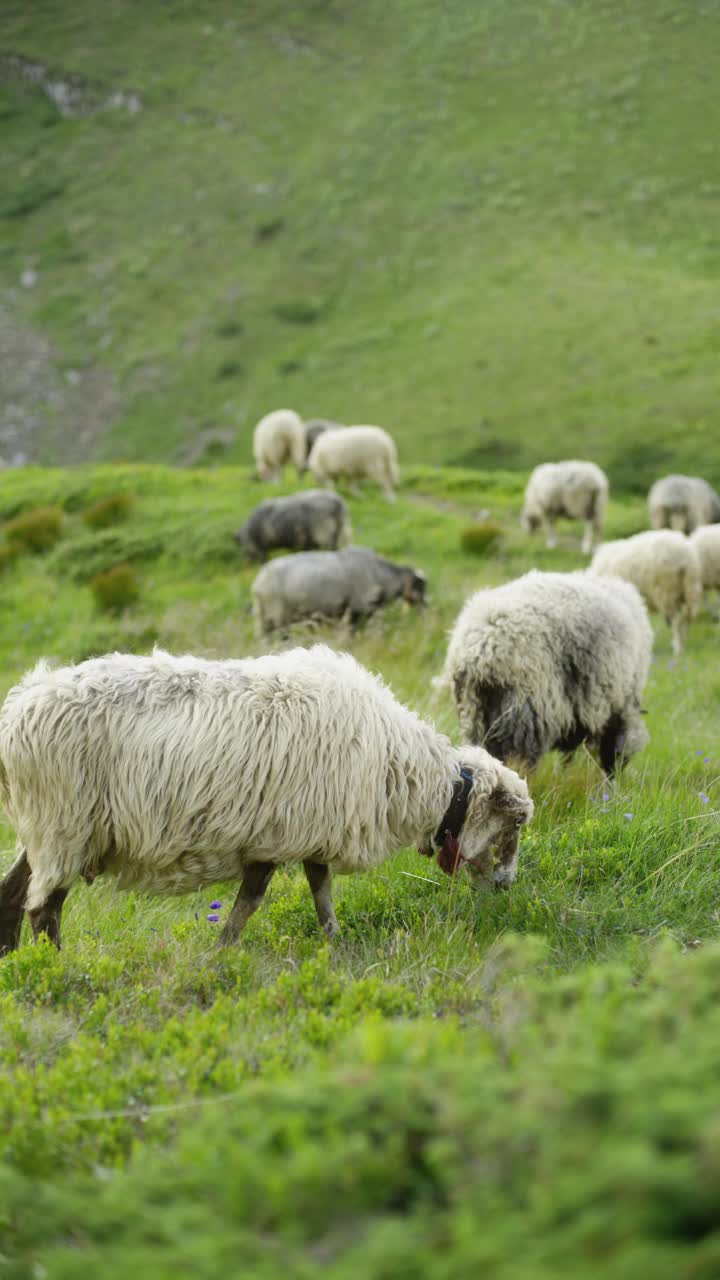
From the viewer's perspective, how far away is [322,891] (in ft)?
16.0

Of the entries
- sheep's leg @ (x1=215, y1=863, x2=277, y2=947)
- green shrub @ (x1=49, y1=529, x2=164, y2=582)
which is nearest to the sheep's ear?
sheep's leg @ (x1=215, y1=863, x2=277, y2=947)

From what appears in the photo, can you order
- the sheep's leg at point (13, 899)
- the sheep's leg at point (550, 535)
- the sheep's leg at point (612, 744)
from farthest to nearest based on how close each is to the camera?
the sheep's leg at point (550, 535) → the sheep's leg at point (612, 744) → the sheep's leg at point (13, 899)

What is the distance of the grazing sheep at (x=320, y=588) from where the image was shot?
13945 millimetres

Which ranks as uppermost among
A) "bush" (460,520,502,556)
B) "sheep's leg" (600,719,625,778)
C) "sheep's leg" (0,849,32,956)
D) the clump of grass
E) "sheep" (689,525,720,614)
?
the clump of grass

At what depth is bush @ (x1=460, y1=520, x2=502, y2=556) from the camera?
58.5 feet

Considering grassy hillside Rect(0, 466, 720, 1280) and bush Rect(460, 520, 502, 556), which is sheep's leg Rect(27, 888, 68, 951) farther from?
bush Rect(460, 520, 502, 556)

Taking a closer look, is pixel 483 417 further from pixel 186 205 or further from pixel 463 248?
pixel 186 205

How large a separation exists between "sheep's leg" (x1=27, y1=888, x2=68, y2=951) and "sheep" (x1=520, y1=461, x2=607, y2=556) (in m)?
14.8

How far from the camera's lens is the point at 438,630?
13.5 m

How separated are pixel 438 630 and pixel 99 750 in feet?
30.3

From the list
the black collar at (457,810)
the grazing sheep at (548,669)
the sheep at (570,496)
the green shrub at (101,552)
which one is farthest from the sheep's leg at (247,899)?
the sheep at (570,496)

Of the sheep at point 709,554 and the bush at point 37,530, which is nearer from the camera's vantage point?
the sheep at point 709,554

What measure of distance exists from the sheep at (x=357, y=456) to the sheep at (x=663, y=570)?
8.34 m

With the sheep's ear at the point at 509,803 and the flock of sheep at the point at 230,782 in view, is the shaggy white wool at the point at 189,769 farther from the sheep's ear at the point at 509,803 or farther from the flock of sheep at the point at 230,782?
the sheep's ear at the point at 509,803
